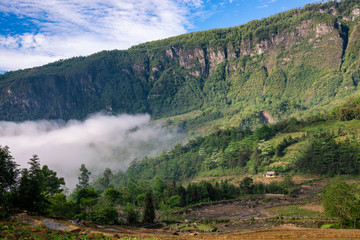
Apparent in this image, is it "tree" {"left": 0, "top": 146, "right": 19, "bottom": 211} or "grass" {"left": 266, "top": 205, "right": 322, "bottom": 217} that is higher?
"tree" {"left": 0, "top": 146, "right": 19, "bottom": 211}

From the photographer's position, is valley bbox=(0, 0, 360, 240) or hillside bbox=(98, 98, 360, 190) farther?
hillside bbox=(98, 98, 360, 190)

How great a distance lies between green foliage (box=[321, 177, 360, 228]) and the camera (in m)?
28.8

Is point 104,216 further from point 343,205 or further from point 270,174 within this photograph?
point 270,174

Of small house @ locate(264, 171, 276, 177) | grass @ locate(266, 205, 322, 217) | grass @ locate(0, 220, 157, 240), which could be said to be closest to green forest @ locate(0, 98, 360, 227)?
small house @ locate(264, 171, 276, 177)

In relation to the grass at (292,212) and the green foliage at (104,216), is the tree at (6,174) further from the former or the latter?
the grass at (292,212)

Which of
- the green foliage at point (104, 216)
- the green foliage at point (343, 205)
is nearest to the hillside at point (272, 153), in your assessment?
the green foliage at point (343, 205)

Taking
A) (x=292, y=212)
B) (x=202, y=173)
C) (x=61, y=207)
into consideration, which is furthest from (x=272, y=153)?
(x=61, y=207)

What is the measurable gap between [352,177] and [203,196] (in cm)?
3267

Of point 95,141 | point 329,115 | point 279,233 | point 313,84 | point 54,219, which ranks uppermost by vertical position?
point 313,84

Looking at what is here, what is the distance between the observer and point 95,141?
604 feet

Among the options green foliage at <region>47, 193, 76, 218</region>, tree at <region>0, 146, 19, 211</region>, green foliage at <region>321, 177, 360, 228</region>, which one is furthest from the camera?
green foliage at <region>47, 193, 76, 218</region>

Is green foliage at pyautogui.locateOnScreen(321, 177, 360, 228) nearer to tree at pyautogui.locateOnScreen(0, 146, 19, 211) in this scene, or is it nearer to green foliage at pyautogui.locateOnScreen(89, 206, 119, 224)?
green foliage at pyautogui.locateOnScreen(89, 206, 119, 224)

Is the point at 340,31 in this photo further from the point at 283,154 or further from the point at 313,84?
the point at 283,154

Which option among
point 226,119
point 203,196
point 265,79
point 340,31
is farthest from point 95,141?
point 340,31
